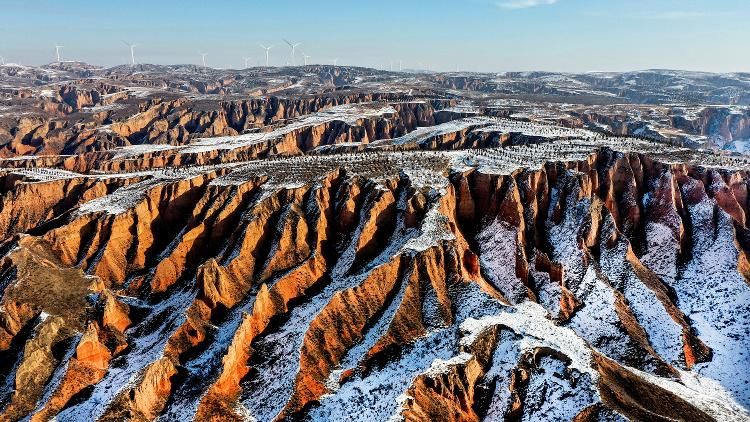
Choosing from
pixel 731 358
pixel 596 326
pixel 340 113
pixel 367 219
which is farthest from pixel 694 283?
pixel 340 113

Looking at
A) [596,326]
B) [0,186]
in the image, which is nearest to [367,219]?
[596,326]

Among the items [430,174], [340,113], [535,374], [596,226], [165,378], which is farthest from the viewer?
[340,113]

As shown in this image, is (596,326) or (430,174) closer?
(596,326)

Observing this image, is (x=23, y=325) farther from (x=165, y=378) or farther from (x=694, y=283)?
(x=694, y=283)

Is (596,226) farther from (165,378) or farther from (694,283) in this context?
(165,378)

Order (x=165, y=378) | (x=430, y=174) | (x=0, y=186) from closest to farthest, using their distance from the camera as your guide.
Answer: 1. (x=165, y=378)
2. (x=430, y=174)
3. (x=0, y=186)


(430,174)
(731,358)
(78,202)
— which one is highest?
(430,174)

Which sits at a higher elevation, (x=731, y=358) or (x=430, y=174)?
(x=430, y=174)
